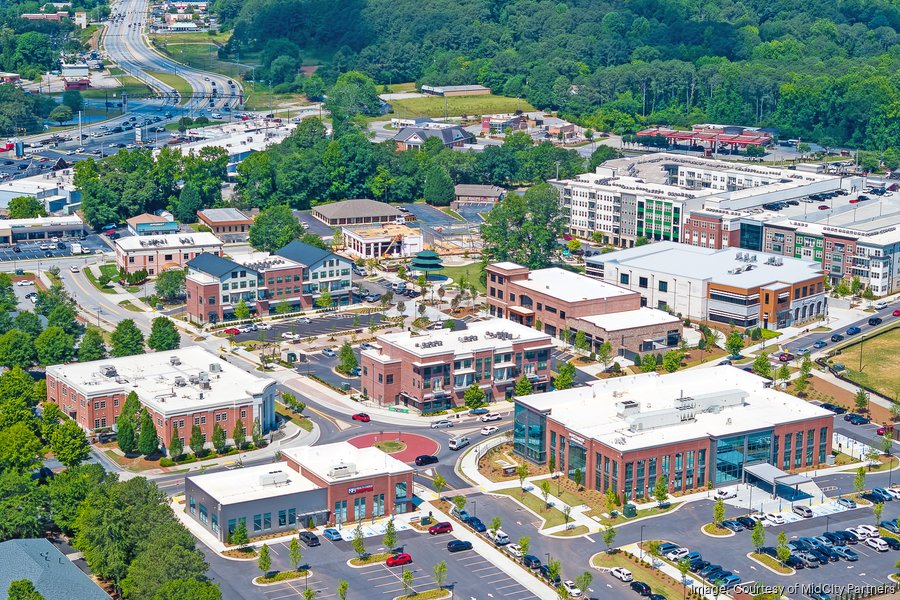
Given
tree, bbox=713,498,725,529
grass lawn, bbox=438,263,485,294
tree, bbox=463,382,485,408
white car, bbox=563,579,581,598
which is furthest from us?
grass lawn, bbox=438,263,485,294

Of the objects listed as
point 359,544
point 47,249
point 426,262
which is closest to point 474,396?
point 359,544

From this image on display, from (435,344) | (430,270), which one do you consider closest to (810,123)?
(430,270)

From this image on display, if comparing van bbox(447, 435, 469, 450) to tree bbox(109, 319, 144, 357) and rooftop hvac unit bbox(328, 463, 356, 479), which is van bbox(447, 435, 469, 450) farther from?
tree bbox(109, 319, 144, 357)

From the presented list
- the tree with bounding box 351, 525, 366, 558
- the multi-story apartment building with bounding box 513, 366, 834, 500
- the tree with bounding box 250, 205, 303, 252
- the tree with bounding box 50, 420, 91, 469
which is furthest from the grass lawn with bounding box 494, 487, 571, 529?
the tree with bounding box 250, 205, 303, 252

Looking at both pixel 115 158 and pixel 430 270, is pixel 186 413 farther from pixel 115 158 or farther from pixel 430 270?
pixel 115 158

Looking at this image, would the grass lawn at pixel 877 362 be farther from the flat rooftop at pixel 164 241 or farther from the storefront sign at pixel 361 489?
the flat rooftop at pixel 164 241

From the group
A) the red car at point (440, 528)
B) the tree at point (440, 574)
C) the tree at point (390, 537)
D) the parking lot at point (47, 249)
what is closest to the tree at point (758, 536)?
the red car at point (440, 528)
